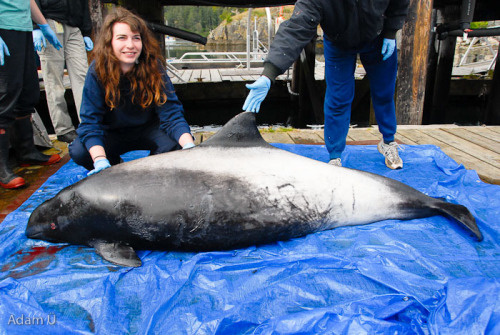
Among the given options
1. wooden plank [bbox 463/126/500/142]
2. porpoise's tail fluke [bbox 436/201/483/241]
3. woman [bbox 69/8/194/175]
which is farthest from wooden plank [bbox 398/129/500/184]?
woman [bbox 69/8/194/175]

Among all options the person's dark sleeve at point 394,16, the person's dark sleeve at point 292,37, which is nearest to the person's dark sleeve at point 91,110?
the person's dark sleeve at point 292,37

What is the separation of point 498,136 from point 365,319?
4.62 meters

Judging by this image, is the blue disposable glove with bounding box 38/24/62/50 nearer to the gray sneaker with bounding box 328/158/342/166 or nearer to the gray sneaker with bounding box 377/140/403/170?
the gray sneaker with bounding box 328/158/342/166

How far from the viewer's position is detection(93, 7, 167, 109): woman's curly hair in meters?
2.88

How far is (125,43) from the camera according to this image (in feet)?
9.37

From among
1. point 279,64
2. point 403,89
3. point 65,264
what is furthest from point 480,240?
point 403,89

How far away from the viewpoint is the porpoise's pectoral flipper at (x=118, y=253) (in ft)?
7.22

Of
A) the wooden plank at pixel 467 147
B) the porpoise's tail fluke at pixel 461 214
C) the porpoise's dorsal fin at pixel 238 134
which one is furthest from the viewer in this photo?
the wooden plank at pixel 467 147

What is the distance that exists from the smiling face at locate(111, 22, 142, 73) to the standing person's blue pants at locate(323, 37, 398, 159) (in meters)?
1.91

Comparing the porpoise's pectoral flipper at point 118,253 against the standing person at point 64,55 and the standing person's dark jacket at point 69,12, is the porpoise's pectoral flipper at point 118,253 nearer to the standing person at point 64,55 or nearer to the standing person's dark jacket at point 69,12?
the standing person at point 64,55

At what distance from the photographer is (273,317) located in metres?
1.73

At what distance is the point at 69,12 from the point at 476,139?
6.00 meters

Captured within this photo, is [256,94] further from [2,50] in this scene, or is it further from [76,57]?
[76,57]

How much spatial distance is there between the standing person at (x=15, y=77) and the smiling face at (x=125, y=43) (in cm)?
134
